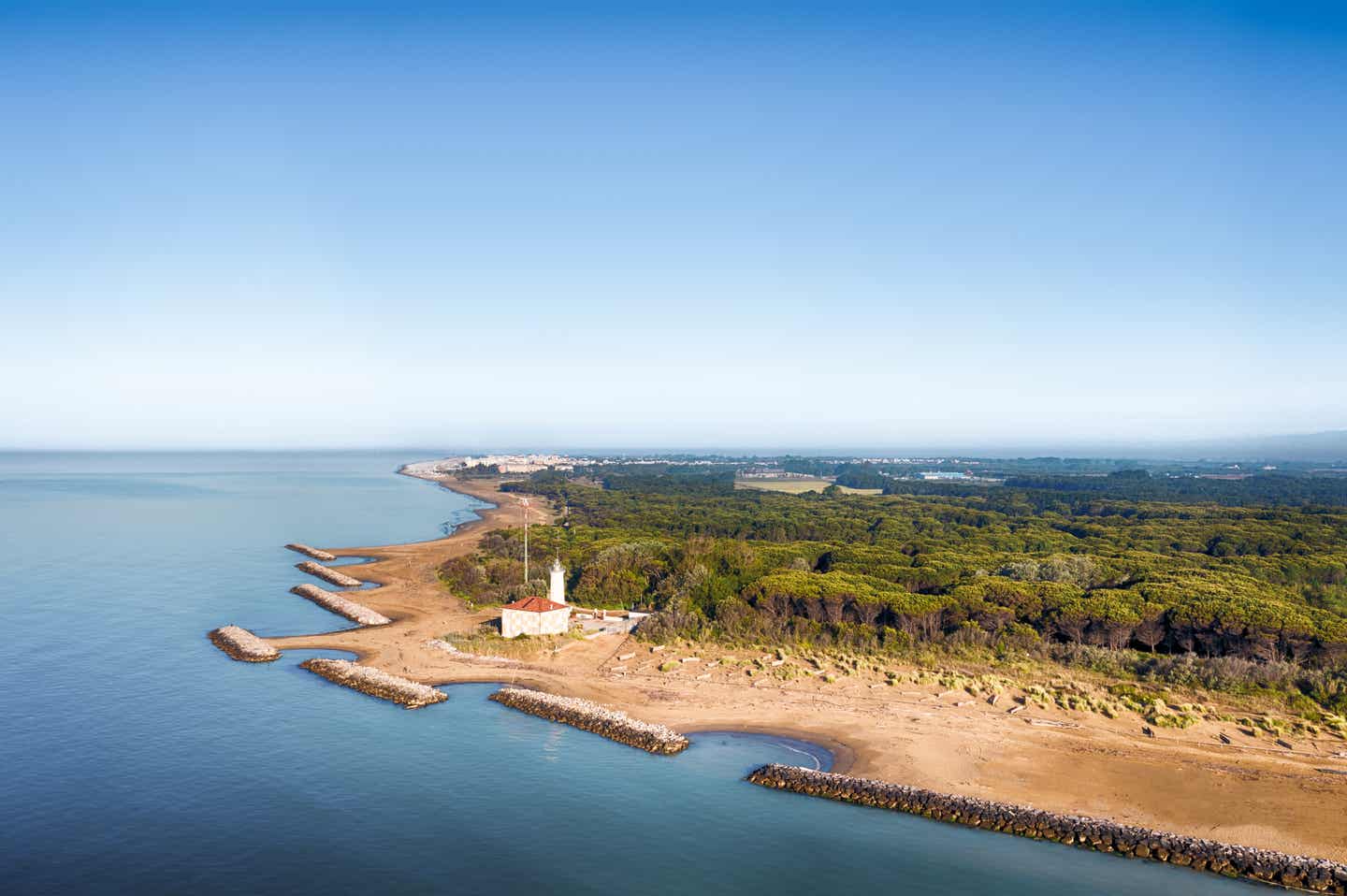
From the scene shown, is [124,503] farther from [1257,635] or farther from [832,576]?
[1257,635]

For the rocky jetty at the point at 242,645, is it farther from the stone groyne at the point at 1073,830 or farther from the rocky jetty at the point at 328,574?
the stone groyne at the point at 1073,830

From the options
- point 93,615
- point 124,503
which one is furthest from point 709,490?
point 93,615

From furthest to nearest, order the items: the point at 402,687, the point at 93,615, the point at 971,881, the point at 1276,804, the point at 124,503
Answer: the point at 124,503
the point at 93,615
the point at 402,687
the point at 1276,804
the point at 971,881

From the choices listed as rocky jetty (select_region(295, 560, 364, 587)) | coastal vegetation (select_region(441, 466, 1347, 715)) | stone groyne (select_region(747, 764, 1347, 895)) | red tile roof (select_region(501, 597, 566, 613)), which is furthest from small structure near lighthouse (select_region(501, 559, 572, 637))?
rocky jetty (select_region(295, 560, 364, 587))

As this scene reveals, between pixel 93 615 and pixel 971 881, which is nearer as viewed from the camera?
pixel 971 881

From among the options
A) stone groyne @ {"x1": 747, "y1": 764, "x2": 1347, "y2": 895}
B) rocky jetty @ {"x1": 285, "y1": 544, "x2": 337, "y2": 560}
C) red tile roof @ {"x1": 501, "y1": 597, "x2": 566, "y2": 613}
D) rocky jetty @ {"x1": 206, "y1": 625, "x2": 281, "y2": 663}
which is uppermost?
red tile roof @ {"x1": 501, "y1": 597, "x2": 566, "y2": 613}

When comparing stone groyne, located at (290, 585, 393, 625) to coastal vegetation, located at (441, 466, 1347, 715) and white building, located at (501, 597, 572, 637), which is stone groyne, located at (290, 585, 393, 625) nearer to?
coastal vegetation, located at (441, 466, 1347, 715)

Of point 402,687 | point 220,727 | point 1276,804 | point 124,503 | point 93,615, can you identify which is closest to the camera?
point 1276,804
